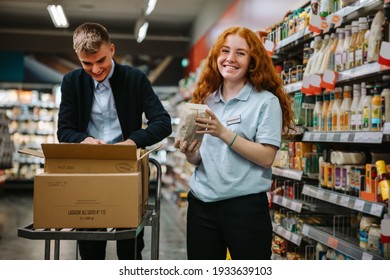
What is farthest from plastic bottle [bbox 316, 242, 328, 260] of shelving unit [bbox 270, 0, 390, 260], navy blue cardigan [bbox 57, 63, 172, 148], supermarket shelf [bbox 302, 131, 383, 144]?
navy blue cardigan [bbox 57, 63, 172, 148]

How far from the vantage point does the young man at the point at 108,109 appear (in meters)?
2.16

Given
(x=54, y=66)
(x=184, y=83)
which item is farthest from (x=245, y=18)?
(x=54, y=66)

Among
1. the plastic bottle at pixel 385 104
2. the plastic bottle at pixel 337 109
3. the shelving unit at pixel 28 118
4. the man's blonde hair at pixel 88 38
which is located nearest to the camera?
the man's blonde hair at pixel 88 38

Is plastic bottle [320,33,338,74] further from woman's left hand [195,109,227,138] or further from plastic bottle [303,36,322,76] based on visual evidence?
woman's left hand [195,109,227,138]

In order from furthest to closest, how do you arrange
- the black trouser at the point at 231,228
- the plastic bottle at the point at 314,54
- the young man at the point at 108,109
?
the plastic bottle at the point at 314,54
the young man at the point at 108,109
the black trouser at the point at 231,228

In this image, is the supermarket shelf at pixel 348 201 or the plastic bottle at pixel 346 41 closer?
the supermarket shelf at pixel 348 201

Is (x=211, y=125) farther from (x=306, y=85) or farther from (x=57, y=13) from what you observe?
(x=57, y=13)

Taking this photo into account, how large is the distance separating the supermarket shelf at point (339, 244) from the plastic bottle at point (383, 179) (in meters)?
0.27

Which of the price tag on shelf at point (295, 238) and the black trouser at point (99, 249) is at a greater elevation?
the black trouser at point (99, 249)

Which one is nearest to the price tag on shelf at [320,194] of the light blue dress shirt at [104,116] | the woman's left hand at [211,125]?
the light blue dress shirt at [104,116]

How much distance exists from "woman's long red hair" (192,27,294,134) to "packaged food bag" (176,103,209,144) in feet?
0.70

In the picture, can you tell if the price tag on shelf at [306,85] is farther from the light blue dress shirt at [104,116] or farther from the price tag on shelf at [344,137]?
the light blue dress shirt at [104,116]

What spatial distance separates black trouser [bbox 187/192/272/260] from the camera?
1834 mm

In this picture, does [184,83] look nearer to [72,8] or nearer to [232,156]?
[72,8]
